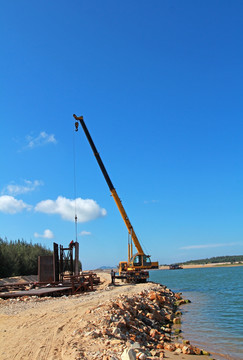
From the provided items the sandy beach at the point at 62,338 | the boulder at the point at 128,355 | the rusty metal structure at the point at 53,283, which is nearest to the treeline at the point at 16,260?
the rusty metal structure at the point at 53,283

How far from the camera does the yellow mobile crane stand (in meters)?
30.0

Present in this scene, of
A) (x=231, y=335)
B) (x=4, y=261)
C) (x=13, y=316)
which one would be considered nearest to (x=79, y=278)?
(x=13, y=316)

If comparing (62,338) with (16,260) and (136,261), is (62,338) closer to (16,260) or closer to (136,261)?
(136,261)

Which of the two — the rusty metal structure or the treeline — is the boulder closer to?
the rusty metal structure

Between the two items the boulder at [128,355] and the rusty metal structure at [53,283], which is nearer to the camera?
the boulder at [128,355]

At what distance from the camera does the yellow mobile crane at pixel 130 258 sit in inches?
1183

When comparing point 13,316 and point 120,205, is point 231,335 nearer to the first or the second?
point 13,316

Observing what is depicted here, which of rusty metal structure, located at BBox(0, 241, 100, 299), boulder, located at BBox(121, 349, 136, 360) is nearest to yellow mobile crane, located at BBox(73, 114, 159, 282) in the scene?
rusty metal structure, located at BBox(0, 241, 100, 299)

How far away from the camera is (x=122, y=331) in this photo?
32.7ft

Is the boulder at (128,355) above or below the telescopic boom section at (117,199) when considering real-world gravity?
below

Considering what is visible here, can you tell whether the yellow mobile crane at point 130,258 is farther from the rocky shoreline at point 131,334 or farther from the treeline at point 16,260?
the treeline at point 16,260

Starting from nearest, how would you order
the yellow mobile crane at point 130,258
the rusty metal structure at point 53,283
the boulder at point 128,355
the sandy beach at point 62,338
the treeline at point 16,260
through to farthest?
the boulder at point 128,355, the sandy beach at point 62,338, the rusty metal structure at point 53,283, the yellow mobile crane at point 130,258, the treeline at point 16,260

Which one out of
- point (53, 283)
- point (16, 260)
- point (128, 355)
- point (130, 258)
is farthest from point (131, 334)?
point (16, 260)

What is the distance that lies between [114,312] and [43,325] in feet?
8.38
